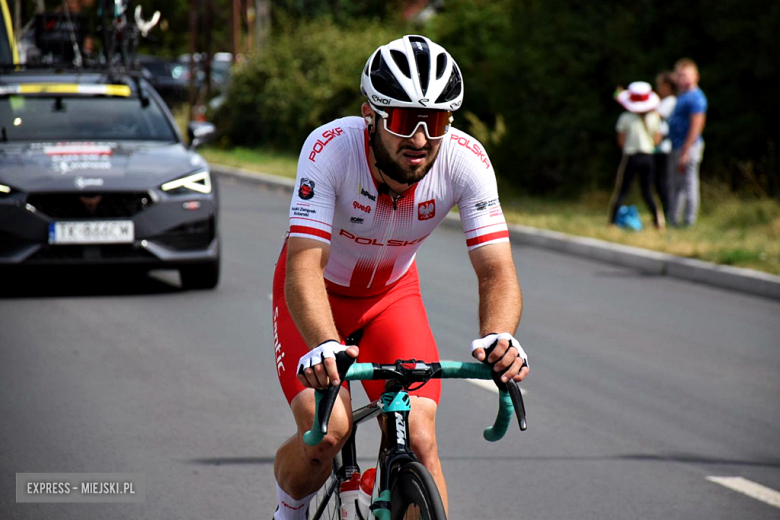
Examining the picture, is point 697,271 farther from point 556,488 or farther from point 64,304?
point 556,488

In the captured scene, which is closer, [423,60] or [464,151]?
[423,60]

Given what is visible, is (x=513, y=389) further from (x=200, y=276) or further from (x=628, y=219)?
(x=628, y=219)

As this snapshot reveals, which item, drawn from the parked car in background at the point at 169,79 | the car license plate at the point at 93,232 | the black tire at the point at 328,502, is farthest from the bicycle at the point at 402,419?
the parked car in background at the point at 169,79

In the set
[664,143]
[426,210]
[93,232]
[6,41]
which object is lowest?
[664,143]

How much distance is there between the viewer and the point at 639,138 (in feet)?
49.1

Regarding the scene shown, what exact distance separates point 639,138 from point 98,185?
7674 millimetres

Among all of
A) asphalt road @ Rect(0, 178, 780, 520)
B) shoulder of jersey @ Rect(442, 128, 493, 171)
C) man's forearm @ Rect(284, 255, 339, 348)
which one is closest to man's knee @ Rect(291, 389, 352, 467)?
man's forearm @ Rect(284, 255, 339, 348)

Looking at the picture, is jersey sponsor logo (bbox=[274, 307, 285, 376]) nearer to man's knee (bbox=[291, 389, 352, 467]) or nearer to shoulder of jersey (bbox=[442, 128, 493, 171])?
man's knee (bbox=[291, 389, 352, 467])

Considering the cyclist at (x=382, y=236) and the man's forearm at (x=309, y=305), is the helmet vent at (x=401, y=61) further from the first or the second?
the man's forearm at (x=309, y=305)

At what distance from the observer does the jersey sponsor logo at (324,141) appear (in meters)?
3.78

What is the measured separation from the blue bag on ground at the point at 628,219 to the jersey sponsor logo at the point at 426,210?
11288mm

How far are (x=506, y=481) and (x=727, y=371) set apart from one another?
3.06 m

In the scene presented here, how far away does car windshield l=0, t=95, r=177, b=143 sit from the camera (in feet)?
34.7

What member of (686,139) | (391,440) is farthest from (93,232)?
(686,139)
